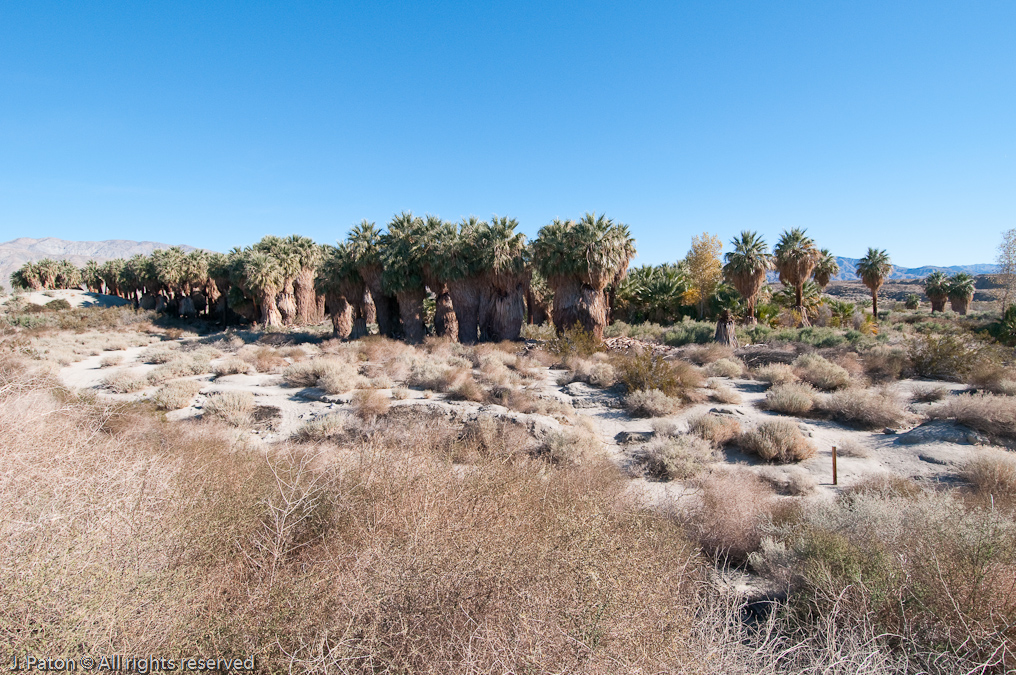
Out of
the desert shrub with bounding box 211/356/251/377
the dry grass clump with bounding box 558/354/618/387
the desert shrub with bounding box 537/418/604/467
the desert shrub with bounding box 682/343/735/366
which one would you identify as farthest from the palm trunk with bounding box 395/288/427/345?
the desert shrub with bounding box 537/418/604/467

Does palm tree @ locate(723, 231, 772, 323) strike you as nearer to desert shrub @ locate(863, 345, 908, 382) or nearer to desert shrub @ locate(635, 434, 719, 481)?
desert shrub @ locate(863, 345, 908, 382)

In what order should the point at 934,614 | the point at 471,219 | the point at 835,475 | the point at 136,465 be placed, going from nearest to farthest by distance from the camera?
the point at 934,614 < the point at 136,465 < the point at 835,475 < the point at 471,219

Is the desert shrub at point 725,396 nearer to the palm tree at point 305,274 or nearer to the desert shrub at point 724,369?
the desert shrub at point 724,369

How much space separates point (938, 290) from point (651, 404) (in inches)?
1986

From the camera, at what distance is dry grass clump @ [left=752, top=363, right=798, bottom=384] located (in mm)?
14250

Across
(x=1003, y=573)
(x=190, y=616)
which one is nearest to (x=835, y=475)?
(x=1003, y=573)

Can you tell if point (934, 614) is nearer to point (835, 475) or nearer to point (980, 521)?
point (980, 521)

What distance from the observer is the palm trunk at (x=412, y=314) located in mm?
23922

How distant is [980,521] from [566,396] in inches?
386

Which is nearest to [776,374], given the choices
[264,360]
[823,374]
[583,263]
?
[823,374]

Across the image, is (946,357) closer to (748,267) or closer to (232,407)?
(748,267)

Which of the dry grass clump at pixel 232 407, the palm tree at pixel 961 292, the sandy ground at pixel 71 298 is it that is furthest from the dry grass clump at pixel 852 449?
the sandy ground at pixel 71 298

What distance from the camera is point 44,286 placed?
217ft

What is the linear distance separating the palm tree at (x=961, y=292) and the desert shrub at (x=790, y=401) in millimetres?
45103
